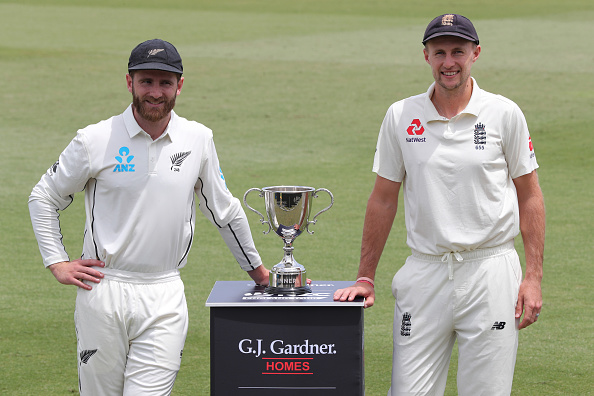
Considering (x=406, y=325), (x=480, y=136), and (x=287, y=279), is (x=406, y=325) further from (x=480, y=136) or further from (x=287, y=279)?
(x=480, y=136)

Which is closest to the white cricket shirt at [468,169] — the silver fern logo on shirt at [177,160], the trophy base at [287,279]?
the trophy base at [287,279]

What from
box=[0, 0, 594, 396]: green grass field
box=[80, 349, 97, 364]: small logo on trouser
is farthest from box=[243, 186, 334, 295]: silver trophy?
box=[0, 0, 594, 396]: green grass field

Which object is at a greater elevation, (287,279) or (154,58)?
(154,58)

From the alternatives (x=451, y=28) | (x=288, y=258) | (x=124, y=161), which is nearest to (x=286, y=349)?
(x=288, y=258)

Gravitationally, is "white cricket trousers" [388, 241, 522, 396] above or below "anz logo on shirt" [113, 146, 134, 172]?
below

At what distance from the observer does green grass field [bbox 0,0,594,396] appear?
21.1 feet

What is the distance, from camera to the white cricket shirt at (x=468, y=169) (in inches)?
152

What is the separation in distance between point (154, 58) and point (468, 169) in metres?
1.22

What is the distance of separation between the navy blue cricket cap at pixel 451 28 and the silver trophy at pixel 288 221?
28.9 inches

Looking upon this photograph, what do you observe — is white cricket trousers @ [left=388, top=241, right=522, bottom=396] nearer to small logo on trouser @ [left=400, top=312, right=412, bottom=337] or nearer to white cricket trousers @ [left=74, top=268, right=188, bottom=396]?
small logo on trouser @ [left=400, top=312, right=412, bottom=337]

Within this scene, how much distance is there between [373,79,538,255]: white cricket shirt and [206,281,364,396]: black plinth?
44cm

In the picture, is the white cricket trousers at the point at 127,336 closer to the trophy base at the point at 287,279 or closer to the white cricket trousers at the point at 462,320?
the trophy base at the point at 287,279

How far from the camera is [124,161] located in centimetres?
384

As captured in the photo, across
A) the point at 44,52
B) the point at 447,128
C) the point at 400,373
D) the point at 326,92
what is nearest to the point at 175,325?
the point at 400,373
